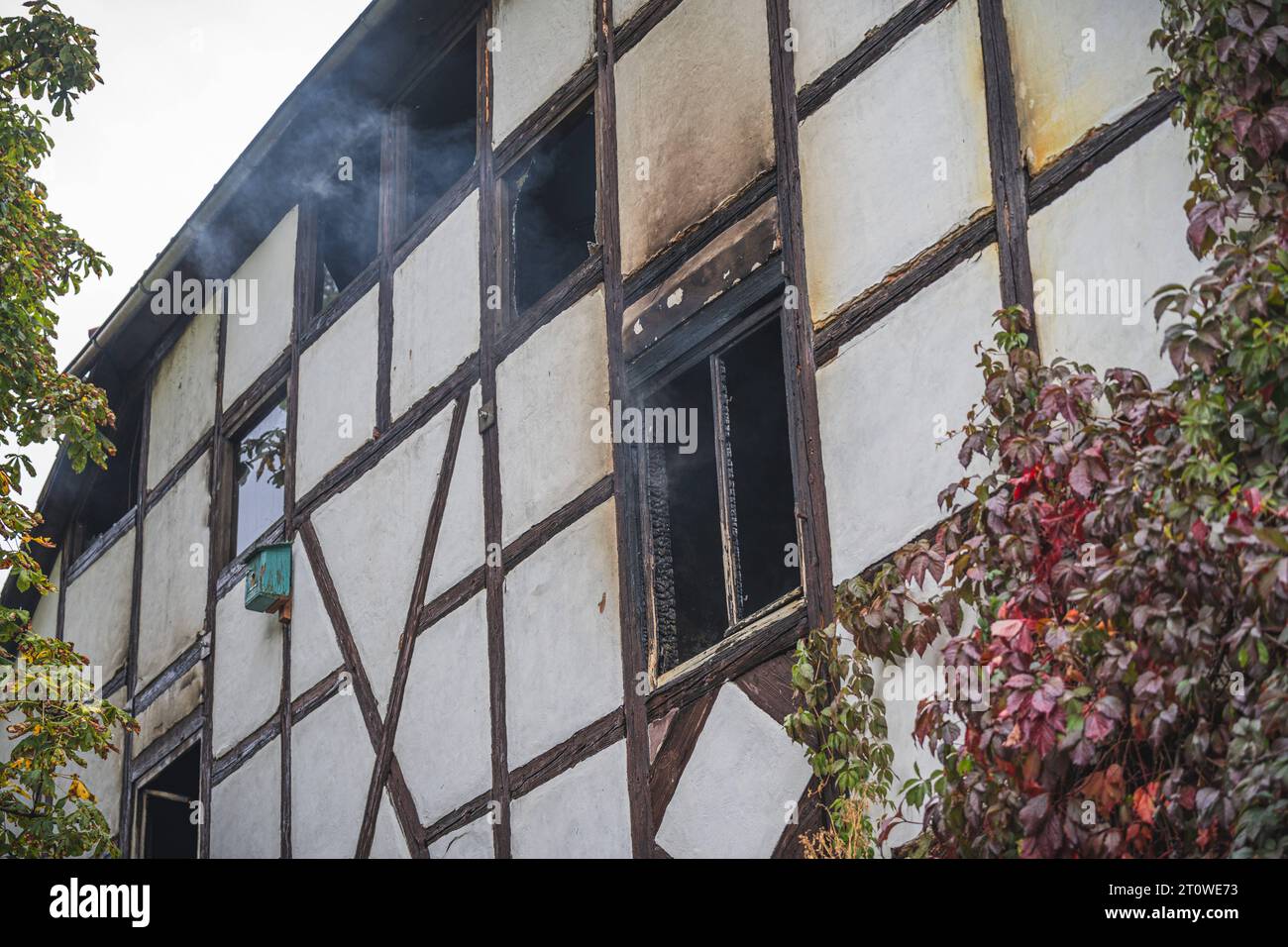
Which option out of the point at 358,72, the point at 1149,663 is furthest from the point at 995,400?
the point at 358,72

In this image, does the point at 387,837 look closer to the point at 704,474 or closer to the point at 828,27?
the point at 704,474

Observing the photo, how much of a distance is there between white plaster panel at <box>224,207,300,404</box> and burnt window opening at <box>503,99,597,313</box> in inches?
83.0

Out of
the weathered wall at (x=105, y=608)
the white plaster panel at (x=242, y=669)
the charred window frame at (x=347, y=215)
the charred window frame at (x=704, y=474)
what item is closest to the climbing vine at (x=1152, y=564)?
the charred window frame at (x=704, y=474)

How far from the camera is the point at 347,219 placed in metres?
10.8

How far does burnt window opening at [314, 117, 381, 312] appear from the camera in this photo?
10.5 metres

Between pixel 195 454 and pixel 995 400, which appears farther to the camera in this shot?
pixel 195 454

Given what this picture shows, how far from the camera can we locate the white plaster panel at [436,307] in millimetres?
8867

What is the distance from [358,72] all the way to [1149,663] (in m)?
6.62

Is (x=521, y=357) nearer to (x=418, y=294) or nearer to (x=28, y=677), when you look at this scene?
(x=418, y=294)

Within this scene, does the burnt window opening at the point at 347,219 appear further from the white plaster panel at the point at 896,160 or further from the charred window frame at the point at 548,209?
the white plaster panel at the point at 896,160

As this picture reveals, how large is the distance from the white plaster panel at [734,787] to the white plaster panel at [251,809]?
3314mm

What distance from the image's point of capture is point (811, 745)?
6102mm

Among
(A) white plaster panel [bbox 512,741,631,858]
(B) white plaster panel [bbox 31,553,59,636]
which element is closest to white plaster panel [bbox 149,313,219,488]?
(B) white plaster panel [bbox 31,553,59,636]
